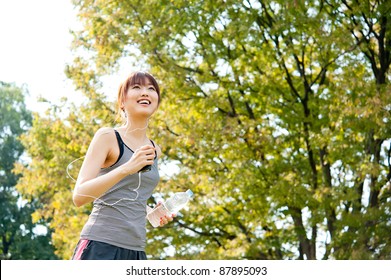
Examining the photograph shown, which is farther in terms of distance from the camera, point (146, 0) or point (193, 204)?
point (193, 204)

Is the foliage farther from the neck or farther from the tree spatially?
the tree

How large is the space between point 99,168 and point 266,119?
1210 cm

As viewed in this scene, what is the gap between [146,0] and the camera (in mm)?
15312

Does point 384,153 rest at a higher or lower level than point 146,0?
lower

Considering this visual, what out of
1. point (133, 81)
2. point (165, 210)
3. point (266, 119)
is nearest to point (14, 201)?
point (266, 119)

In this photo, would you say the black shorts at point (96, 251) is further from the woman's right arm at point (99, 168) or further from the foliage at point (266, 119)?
the foliage at point (266, 119)

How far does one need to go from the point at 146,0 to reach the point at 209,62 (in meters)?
1.66

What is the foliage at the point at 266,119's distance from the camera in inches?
566

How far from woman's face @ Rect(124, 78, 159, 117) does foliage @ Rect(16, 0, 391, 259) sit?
9.52m

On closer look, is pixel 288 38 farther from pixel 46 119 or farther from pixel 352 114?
pixel 46 119

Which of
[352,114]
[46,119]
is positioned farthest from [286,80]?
[46,119]

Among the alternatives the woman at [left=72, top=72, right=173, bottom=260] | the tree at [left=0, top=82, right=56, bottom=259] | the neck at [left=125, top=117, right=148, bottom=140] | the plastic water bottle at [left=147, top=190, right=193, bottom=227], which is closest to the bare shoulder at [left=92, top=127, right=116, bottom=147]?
the woman at [left=72, top=72, right=173, bottom=260]
